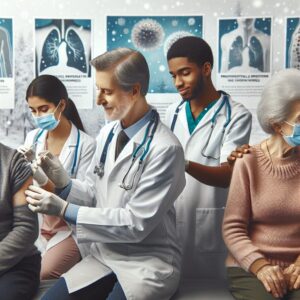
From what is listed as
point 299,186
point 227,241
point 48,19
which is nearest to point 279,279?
point 227,241

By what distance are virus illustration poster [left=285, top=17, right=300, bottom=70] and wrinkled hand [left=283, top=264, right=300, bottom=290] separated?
3.82ft

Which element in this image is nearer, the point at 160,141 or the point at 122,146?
the point at 160,141

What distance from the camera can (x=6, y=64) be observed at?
2.52 m

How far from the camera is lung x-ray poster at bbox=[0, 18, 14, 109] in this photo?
2508 millimetres

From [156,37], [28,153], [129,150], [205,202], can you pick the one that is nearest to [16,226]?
[28,153]

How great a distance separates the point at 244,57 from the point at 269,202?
1017 mm

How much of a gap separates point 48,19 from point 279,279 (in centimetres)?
172

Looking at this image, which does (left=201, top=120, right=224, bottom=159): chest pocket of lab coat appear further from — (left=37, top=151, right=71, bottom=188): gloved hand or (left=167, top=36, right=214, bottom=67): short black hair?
(left=37, top=151, right=71, bottom=188): gloved hand

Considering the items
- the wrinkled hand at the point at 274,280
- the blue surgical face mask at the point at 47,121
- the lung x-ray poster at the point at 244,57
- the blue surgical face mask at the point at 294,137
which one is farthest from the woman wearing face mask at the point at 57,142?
the blue surgical face mask at the point at 294,137

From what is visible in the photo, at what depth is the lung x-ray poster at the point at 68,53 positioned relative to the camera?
2508 mm

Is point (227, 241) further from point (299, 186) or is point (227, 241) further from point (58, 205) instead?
point (58, 205)

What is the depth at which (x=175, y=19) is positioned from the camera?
8.14 ft

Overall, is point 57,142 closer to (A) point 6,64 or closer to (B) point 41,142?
(B) point 41,142

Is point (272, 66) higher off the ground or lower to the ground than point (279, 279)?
higher
